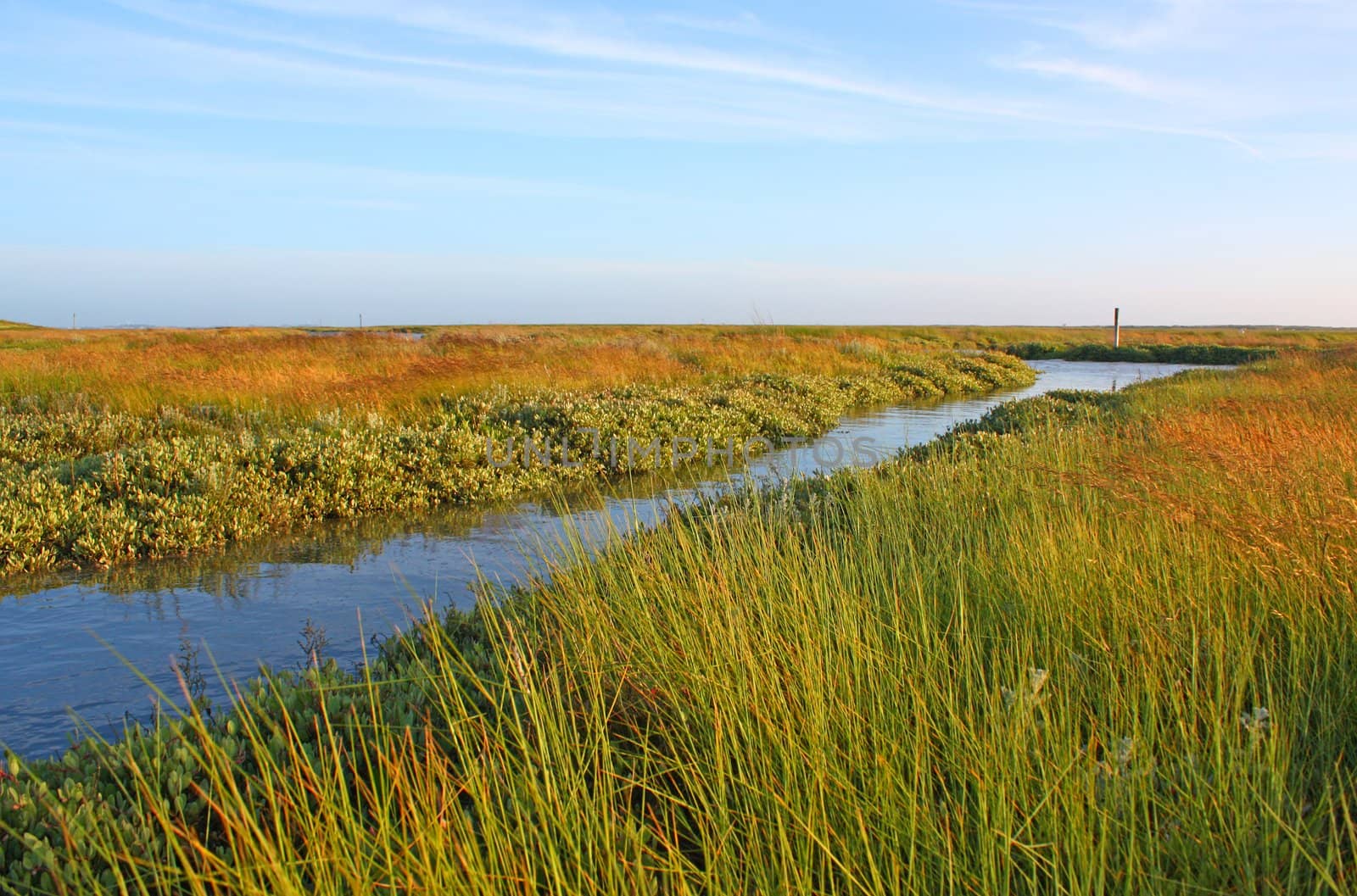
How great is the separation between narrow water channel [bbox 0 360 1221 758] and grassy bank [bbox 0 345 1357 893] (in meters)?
0.59

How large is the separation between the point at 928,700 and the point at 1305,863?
104cm

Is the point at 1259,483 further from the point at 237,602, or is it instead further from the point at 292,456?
the point at 292,456

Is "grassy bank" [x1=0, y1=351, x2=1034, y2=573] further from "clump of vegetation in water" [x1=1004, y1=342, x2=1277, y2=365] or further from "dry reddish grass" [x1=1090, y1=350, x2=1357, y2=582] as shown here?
"clump of vegetation in water" [x1=1004, y1=342, x2=1277, y2=365]

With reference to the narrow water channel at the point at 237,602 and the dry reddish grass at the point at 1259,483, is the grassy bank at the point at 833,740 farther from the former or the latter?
the narrow water channel at the point at 237,602

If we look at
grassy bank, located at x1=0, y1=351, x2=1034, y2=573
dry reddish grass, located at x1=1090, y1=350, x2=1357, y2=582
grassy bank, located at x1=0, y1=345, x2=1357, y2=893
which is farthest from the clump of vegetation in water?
grassy bank, located at x1=0, y1=345, x2=1357, y2=893

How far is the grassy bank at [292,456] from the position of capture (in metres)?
7.51

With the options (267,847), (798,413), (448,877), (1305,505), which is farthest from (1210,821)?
(798,413)

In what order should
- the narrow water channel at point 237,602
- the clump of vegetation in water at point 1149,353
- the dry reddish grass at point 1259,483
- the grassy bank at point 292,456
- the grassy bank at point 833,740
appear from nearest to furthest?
the grassy bank at point 833,740 → the dry reddish grass at point 1259,483 → the narrow water channel at point 237,602 → the grassy bank at point 292,456 → the clump of vegetation in water at point 1149,353

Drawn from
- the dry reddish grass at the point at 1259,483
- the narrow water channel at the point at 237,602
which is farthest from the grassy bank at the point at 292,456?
the dry reddish grass at the point at 1259,483

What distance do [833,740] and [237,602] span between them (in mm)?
5130

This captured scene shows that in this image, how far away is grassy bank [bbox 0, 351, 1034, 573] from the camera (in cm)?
751

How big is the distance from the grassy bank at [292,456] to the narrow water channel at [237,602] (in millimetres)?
435

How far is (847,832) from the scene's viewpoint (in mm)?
2266

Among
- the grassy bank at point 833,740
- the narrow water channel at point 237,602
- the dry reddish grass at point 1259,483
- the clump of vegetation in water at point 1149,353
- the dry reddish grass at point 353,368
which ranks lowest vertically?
the narrow water channel at point 237,602
